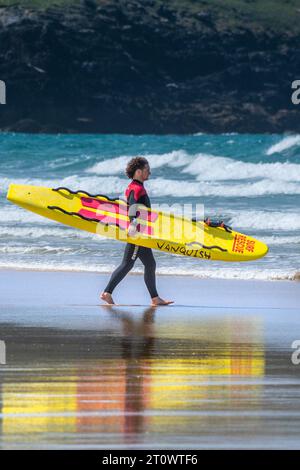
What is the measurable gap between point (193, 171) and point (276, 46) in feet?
320

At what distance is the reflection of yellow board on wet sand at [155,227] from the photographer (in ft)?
39.4

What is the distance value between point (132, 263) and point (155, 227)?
76 cm

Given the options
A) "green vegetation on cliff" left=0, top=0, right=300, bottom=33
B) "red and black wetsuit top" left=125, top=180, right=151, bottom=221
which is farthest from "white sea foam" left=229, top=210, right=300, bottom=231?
"green vegetation on cliff" left=0, top=0, right=300, bottom=33

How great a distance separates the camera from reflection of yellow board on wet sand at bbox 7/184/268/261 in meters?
12.0

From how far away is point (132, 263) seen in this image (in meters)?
11.3

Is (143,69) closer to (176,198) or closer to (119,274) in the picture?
(176,198)

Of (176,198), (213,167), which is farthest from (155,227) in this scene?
(213,167)

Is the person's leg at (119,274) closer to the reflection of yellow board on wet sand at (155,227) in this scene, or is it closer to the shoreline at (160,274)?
the reflection of yellow board on wet sand at (155,227)

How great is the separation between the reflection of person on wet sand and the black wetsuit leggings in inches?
11.7

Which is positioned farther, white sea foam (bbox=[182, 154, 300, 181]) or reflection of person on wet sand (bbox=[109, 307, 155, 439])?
white sea foam (bbox=[182, 154, 300, 181])

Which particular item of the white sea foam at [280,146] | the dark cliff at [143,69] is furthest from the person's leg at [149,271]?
the dark cliff at [143,69]

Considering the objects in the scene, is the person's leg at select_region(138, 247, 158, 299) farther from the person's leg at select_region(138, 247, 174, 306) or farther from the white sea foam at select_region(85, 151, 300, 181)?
the white sea foam at select_region(85, 151, 300, 181)
